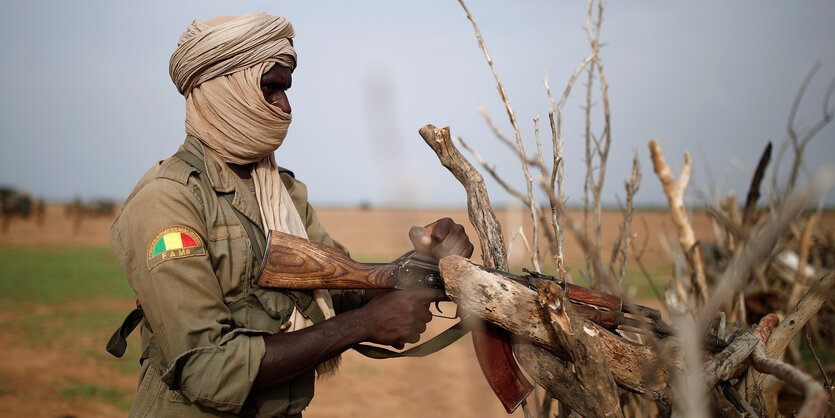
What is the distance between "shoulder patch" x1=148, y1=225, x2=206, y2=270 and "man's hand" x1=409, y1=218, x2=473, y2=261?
28.6 inches

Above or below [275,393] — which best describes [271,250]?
above

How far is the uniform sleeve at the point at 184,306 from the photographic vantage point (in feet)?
5.14

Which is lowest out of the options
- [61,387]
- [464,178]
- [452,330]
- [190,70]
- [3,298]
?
[3,298]

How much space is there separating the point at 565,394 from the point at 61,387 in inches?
273

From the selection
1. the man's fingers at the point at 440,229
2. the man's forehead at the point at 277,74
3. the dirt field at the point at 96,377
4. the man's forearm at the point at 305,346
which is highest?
the man's forehead at the point at 277,74

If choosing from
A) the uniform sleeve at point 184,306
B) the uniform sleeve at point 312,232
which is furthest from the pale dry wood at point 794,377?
the uniform sleeve at point 312,232

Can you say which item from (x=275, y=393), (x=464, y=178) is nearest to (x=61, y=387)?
(x=275, y=393)

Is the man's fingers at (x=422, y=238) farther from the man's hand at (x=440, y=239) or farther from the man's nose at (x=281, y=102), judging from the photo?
the man's nose at (x=281, y=102)

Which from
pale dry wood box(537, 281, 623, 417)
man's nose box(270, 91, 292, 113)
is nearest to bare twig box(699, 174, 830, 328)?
pale dry wood box(537, 281, 623, 417)

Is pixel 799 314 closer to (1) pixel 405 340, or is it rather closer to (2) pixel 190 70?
(1) pixel 405 340

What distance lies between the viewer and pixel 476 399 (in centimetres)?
65

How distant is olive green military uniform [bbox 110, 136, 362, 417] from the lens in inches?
62.1

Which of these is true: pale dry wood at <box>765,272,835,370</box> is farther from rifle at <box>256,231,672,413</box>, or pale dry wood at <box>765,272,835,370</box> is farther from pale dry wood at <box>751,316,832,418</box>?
rifle at <box>256,231,672,413</box>

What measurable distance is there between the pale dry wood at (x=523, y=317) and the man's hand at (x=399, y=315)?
188 millimetres
